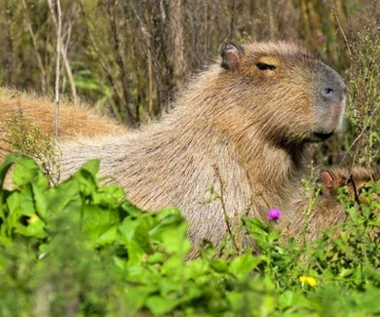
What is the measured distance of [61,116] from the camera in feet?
20.1

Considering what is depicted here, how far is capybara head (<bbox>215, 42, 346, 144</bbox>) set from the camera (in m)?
4.69

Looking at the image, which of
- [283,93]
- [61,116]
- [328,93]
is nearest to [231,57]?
[283,93]

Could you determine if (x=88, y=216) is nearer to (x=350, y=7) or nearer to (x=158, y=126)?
(x=158, y=126)

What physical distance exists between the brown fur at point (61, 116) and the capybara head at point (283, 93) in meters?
1.33

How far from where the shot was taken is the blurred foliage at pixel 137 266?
8.99 ft

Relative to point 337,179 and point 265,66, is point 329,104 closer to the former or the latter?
point 265,66

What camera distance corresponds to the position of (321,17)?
866 centimetres

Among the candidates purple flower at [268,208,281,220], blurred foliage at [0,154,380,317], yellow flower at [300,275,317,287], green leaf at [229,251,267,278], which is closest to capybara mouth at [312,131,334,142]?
purple flower at [268,208,281,220]

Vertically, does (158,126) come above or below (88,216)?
below

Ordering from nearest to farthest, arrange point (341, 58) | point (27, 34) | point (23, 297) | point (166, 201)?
point (23, 297), point (166, 201), point (341, 58), point (27, 34)

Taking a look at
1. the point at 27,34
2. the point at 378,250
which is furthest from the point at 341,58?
the point at 378,250

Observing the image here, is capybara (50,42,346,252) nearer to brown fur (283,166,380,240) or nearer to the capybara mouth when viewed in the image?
the capybara mouth

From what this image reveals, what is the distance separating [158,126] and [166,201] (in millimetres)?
510

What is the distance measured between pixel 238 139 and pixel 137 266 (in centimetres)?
166
